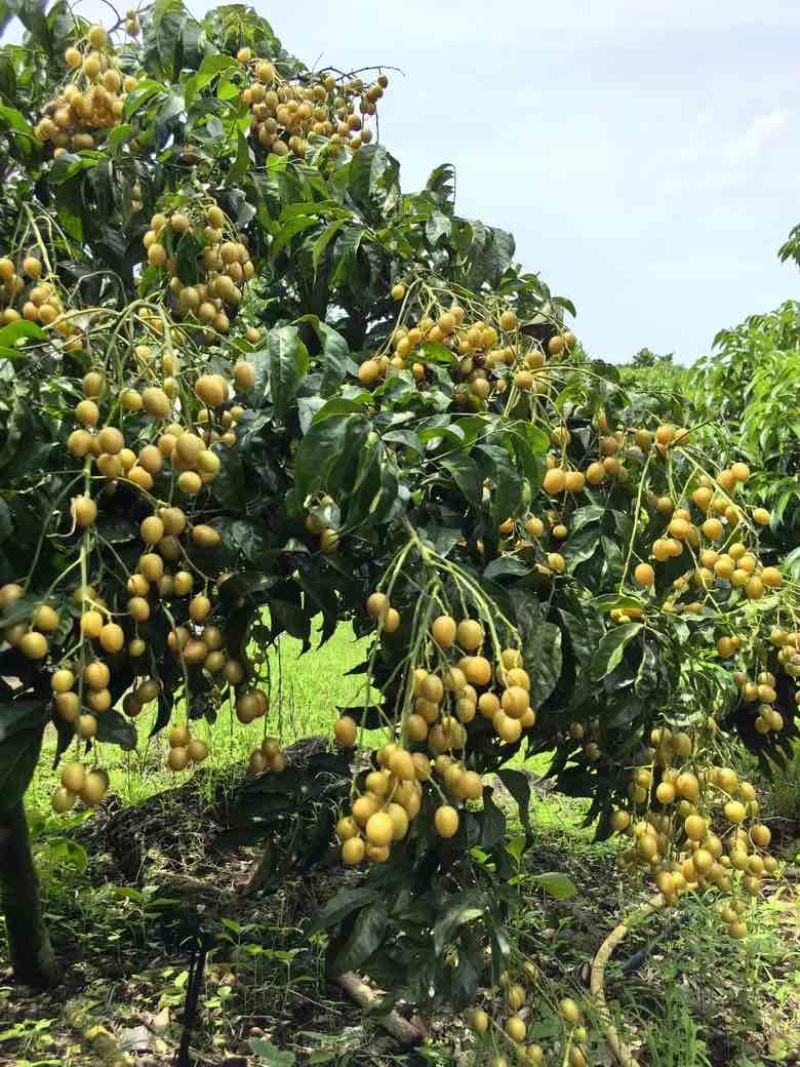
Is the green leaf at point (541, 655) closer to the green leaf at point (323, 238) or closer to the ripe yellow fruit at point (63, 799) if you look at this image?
the ripe yellow fruit at point (63, 799)

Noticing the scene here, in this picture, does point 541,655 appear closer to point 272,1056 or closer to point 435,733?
point 435,733

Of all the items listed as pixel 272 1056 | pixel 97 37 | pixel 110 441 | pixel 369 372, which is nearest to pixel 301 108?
pixel 97 37

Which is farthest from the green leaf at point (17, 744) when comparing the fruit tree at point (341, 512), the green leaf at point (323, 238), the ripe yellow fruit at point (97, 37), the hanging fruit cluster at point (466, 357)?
the ripe yellow fruit at point (97, 37)

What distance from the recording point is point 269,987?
7.03 feet

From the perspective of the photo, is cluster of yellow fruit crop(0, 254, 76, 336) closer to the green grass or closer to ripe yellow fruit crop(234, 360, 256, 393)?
ripe yellow fruit crop(234, 360, 256, 393)

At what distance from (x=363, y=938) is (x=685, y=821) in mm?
541

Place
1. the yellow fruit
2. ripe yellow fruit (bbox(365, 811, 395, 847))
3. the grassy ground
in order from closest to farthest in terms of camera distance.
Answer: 1. ripe yellow fruit (bbox(365, 811, 395, 847))
2. the yellow fruit
3. the grassy ground

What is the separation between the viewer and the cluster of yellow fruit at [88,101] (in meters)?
1.71

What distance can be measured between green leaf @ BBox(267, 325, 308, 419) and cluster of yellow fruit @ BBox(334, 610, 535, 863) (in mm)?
295

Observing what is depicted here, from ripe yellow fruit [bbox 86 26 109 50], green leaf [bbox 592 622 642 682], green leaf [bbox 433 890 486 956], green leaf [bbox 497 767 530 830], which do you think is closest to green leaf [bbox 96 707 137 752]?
green leaf [bbox 433 890 486 956]

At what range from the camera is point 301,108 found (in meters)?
2.10

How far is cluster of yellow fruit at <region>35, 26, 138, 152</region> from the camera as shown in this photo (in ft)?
5.62

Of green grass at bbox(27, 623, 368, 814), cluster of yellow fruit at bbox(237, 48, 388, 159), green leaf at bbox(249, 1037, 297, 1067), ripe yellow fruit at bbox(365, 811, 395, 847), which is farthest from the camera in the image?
green grass at bbox(27, 623, 368, 814)

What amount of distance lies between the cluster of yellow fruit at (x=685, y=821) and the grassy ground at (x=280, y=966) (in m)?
0.27
